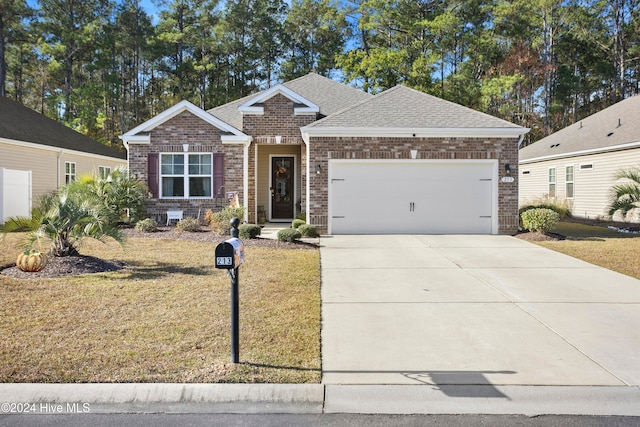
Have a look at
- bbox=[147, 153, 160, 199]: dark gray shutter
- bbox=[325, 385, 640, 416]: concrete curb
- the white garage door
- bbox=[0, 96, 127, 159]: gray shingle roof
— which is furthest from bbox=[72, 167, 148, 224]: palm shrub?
bbox=[325, 385, 640, 416]: concrete curb

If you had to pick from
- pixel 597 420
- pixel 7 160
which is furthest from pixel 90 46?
pixel 597 420

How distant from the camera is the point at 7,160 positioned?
15586 mm

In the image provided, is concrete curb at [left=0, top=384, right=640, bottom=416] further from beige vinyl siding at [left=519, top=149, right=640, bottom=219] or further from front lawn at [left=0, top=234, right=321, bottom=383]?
beige vinyl siding at [left=519, top=149, right=640, bottom=219]

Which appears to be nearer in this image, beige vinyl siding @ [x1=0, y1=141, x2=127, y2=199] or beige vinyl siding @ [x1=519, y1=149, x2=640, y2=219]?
beige vinyl siding @ [x1=0, y1=141, x2=127, y2=199]

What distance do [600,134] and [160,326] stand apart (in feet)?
67.0

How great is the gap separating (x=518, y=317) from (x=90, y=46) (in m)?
36.7

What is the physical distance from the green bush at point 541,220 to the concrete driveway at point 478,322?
10.2 ft

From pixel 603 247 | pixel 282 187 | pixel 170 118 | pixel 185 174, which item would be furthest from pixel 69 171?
pixel 603 247

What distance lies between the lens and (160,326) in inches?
199

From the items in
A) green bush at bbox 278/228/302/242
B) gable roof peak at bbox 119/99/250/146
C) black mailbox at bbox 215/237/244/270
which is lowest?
green bush at bbox 278/228/302/242

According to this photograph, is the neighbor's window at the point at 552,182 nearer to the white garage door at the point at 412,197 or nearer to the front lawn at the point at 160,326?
the white garage door at the point at 412,197

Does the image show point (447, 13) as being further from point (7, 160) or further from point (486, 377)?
point (486, 377)

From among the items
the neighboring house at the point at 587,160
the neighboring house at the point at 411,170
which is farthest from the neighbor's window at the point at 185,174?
the neighboring house at the point at 587,160

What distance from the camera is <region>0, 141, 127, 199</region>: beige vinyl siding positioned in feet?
51.5
